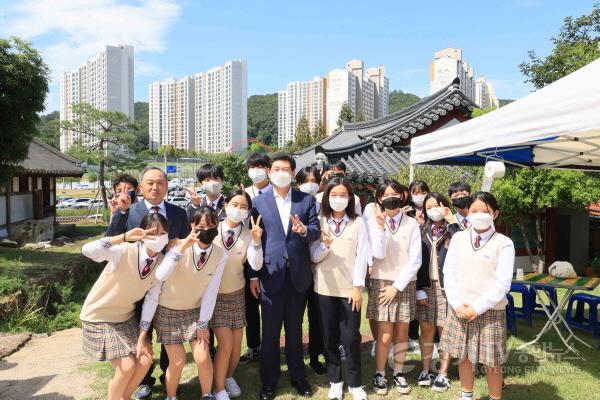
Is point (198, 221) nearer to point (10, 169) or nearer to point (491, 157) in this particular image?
point (491, 157)

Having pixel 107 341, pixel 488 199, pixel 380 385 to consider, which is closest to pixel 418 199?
pixel 488 199

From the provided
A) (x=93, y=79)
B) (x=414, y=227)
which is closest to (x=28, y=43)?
(x=414, y=227)

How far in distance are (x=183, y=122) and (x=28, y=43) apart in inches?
2500

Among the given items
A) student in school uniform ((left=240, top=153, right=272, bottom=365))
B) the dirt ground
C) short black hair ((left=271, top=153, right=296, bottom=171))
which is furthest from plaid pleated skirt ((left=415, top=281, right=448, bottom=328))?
the dirt ground

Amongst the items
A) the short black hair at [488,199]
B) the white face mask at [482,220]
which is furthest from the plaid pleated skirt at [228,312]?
the short black hair at [488,199]

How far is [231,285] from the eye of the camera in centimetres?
361

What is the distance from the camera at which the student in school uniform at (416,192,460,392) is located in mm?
3908

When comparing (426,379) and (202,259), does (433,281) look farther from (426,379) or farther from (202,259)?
(202,259)

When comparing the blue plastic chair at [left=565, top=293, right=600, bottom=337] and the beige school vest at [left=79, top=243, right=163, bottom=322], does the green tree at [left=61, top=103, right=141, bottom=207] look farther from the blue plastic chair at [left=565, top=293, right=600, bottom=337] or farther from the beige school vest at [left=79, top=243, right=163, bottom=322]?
Answer: the blue plastic chair at [left=565, top=293, right=600, bottom=337]

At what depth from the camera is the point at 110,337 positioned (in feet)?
9.93

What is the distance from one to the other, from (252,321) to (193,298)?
1374mm

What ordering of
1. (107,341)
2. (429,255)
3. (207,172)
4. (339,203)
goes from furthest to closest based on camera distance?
(207,172) → (429,255) → (339,203) → (107,341)

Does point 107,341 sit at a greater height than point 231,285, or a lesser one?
lesser

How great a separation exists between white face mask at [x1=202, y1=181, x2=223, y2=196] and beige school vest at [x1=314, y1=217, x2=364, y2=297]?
1337mm
